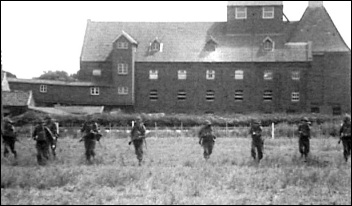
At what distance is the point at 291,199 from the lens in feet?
24.8

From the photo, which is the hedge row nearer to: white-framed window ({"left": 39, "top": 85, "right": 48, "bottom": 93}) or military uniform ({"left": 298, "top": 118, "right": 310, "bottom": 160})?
military uniform ({"left": 298, "top": 118, "right": 310, "bottom": 160})

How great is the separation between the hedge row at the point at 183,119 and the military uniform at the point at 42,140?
0.27 metres

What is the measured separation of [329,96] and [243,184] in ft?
7.89

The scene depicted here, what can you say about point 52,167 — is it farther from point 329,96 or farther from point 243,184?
point 329,96

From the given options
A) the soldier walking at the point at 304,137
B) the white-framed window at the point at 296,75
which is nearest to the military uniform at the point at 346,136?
the soldier walking at the point at 304,137

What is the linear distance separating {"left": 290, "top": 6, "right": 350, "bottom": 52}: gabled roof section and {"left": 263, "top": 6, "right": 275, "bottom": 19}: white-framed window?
65cm

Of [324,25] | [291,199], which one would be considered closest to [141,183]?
[291,199]

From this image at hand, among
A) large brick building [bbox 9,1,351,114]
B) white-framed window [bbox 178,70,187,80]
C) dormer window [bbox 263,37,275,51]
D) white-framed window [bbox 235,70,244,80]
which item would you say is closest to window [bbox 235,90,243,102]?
large brick building [bbox 9,1,351,114]

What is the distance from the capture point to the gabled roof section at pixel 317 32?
29.9 feet

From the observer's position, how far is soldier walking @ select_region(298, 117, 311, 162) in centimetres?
880

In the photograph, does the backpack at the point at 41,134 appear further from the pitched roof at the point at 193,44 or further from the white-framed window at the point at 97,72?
the pitched roof at the point at 193,44

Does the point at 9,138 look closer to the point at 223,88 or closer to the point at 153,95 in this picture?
the point at 153,95

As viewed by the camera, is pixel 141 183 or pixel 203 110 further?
pixel 203 110

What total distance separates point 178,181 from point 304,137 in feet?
8.78
